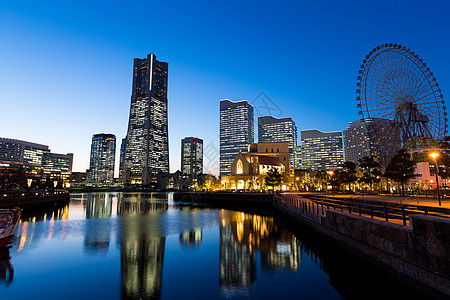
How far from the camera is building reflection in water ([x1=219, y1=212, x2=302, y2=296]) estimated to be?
16845 millimetres

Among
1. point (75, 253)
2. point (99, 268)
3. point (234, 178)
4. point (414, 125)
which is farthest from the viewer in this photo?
point (234, 178)

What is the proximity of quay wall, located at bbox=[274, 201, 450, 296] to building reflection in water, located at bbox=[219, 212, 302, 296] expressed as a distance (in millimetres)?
5446

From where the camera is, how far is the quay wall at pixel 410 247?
37.6ft

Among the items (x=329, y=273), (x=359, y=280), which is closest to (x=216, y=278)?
(x=329, y=273)

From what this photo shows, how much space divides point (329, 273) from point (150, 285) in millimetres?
12636

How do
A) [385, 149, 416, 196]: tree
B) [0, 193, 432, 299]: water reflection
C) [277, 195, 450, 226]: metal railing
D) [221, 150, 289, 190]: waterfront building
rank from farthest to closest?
[221, 150, 289, 190]: waterfront building < [385, 149, 416, 196]: tree < [0, 193, 432, 299]: water reflection < [277, 195, 450, 226]: metal railing

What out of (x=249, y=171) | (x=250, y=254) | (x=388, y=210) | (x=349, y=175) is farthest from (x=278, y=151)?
(x=388, y=210)

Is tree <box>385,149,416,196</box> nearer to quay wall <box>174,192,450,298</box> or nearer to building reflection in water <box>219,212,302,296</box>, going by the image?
building reflection in water <box>219,212,302,296</box>

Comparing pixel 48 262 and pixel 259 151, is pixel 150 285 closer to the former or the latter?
pixel 48 262

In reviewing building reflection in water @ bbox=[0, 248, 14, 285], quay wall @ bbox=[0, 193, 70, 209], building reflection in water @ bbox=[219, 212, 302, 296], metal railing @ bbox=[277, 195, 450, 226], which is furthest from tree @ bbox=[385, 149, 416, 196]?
quay wall @ bbox=[0, 193, 70, 209]

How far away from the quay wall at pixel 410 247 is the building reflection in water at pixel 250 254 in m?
5.45

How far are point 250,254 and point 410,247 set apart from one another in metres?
13.5

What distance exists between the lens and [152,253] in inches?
957

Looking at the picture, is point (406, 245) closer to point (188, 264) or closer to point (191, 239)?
point (188, 264)
